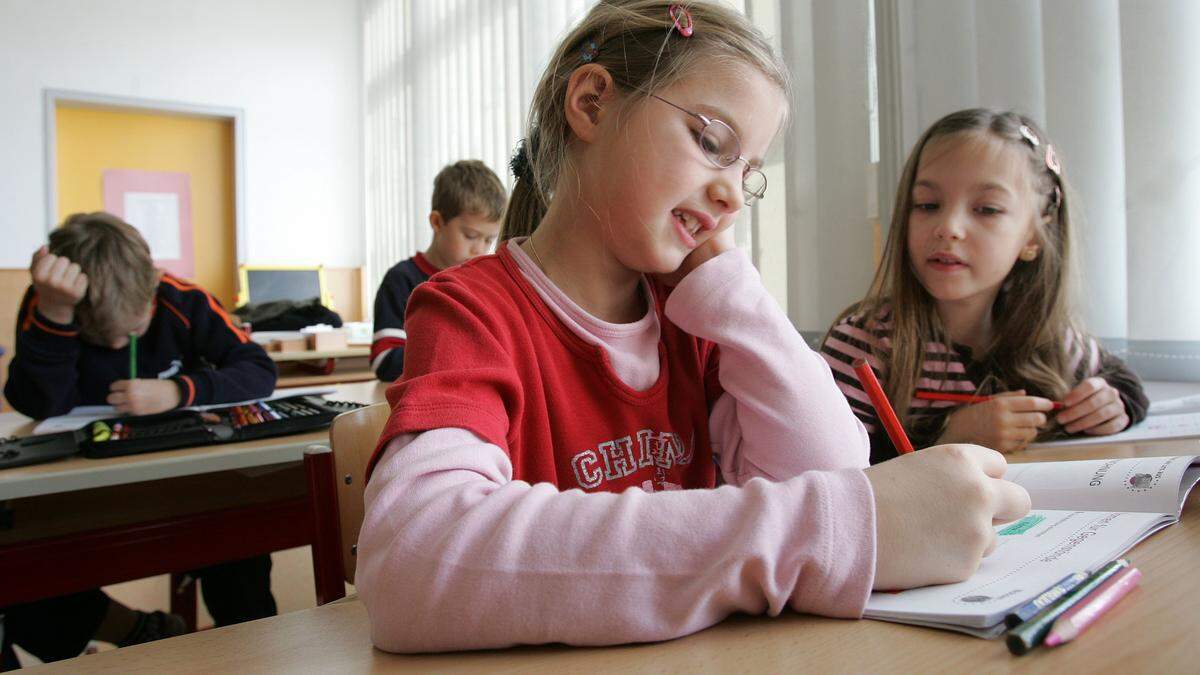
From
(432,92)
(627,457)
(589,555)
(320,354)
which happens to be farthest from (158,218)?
(589,555)

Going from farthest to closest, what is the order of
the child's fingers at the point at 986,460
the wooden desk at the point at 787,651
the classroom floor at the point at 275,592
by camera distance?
the classroom floor at the point at 275,592 < the child's fingers at the point at 986,460 < the wooden desk at the point at 787,651

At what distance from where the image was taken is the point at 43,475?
1.09 metres

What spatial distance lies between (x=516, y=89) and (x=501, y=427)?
2.93 meters

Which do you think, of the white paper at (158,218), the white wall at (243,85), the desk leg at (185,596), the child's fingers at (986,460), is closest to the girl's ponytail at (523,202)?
the child's fingers at (986,460)

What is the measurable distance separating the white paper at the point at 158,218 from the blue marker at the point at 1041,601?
5.24 m

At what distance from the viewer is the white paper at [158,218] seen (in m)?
4.73

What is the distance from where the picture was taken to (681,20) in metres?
0.72

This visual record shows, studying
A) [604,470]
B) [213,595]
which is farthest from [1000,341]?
[213,595]

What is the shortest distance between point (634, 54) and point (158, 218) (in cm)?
493

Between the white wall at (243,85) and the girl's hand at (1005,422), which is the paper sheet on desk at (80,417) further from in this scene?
the white wall at (243,85)

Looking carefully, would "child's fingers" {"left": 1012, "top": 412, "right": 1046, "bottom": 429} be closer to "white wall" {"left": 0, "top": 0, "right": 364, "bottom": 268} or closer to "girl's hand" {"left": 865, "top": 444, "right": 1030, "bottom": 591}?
"girl's hand" {"left": 865, "top": 444, "right": 1030, "bottom": 591}

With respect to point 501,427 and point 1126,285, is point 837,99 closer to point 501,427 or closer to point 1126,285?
point 1126,285

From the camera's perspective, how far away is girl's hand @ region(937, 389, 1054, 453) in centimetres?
102

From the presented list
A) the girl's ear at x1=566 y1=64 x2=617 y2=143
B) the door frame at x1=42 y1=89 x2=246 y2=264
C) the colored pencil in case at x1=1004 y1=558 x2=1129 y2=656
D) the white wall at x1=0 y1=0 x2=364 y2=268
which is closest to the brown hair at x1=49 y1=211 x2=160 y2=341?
the girl's ear at x1=566 y1=64 x2=617 y2=143
